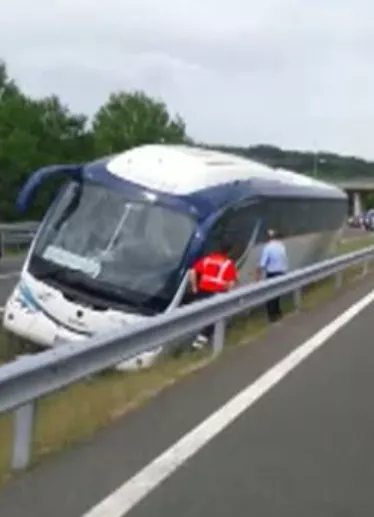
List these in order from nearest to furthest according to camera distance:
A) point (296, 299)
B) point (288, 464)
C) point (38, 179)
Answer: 1. point (288, 464)
2. point (38, 179)
3. point (296, 299)

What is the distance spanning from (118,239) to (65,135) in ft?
233

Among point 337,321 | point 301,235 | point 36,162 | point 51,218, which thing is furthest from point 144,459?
point 36,162

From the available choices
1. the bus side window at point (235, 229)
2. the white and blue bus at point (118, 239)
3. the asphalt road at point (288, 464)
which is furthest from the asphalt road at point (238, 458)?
the bus side window at point (235, 229)

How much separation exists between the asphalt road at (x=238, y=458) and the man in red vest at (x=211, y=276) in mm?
4370

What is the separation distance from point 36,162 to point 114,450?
69081 mm

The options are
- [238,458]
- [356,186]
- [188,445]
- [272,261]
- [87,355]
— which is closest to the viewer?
[238,458]

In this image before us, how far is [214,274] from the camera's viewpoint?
1867 centimetres

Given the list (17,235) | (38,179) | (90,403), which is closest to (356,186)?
Result: (17,235)

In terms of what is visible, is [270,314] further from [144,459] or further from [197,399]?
[144,459]

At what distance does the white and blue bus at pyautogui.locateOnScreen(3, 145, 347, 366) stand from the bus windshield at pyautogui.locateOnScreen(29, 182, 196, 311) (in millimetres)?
15

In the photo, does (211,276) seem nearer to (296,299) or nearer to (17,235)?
(296,299)

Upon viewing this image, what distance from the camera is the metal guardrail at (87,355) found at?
8168 mm

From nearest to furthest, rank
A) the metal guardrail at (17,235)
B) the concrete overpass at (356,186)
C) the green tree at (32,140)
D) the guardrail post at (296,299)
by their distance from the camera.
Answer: the guardrail post at (296,299) < the metal guardrail at (17,235) < the green tree at (32,140) < the concrete overpass at (356,186)

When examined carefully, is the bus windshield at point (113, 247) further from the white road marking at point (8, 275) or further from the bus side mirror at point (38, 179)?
the white road marking at point (8, 275)
